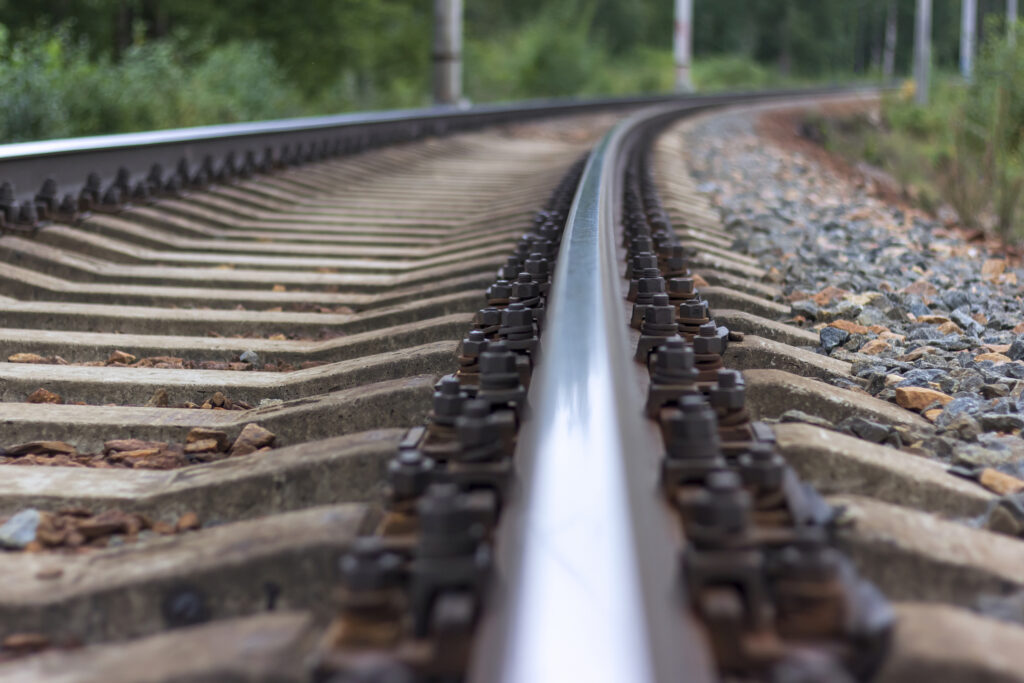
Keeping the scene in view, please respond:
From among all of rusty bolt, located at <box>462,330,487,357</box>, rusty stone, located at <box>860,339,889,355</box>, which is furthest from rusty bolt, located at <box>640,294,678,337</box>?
rusty stone, located at <box>860,339,889,355</box>

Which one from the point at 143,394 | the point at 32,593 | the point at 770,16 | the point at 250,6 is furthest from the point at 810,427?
the point at 770,16

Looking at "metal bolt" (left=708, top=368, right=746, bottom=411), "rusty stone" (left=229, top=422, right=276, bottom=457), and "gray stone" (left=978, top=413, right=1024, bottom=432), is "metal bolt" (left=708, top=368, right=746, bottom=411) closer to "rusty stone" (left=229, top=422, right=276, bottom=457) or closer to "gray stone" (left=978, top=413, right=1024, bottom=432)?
"gray stone" (left=978, top=413, right=1024, bottom=432)

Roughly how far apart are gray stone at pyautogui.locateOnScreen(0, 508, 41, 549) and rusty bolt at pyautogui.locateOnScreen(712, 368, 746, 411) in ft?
3.63

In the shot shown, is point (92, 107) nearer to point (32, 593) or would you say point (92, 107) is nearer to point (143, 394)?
point (143, 394)

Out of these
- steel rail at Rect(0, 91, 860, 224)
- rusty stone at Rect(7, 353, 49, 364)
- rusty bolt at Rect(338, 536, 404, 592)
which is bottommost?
rusty stone at Rect(7, 353, 49, 364)

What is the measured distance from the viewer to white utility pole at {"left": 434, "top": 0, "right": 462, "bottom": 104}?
1237 centimetres

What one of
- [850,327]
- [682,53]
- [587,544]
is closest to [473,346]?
[587,544]

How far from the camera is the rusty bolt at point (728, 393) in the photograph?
64.2 inches

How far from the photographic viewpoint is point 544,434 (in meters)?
1.39

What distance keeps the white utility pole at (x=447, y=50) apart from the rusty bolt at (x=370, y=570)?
11888 mm

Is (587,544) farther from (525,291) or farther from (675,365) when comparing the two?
(525,291)

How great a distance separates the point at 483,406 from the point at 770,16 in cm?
7708

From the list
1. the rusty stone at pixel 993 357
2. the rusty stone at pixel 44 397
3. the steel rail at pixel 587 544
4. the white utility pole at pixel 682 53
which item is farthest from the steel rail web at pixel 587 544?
the white utility pole at pixel 682 53

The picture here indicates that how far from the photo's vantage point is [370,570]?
1.11m
